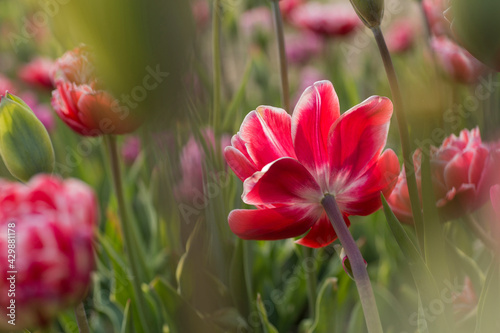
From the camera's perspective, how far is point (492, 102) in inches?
14.0

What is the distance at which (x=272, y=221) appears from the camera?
27 centimetres

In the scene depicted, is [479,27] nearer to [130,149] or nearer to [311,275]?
[311,275]

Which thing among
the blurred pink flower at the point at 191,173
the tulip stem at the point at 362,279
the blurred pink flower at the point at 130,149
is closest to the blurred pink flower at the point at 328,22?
the blurred pink flower at the point at 130,149

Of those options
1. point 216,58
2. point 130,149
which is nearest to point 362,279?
point 216,58

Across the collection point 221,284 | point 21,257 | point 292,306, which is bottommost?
point 292,306

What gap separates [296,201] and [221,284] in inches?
8.4

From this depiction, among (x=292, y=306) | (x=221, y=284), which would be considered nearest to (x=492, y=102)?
(x=221, y=284)

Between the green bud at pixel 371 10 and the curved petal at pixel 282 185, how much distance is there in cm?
8

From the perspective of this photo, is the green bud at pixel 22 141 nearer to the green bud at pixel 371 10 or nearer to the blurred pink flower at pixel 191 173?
the blurred pink flower at pixel 191 173

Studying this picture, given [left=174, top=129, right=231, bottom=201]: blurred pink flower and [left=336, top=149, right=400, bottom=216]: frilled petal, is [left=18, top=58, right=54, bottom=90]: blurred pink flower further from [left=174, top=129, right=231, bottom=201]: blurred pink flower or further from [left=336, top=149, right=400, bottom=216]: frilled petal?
[left=336, top=149, right=400, bottom=216]: frilled petal

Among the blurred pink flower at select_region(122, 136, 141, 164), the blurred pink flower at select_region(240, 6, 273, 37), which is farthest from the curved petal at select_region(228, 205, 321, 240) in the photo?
the blurred pink flower at select_region(240, 6, 273, 37)

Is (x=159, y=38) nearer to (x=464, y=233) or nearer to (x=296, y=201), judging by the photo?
(x=296, y=201)

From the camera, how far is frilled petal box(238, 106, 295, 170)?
274 mm

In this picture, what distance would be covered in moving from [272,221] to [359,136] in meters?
0.06
